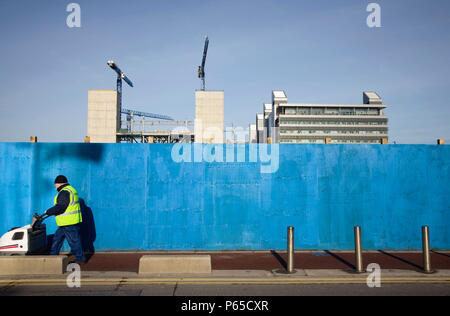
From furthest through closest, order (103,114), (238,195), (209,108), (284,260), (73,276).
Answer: (103,114) < (209,108) < (238,195) < (284,260) < (73,276)

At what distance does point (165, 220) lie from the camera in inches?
387

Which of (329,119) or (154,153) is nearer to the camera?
(154,153)

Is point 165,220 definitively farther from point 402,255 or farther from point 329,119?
point 329,119

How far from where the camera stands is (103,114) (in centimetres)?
9181

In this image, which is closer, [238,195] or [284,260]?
[284,260]

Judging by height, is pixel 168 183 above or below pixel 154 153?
below

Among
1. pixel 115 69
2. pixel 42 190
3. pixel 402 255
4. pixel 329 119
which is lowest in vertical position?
pixel 402 255

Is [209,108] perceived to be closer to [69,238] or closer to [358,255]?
[69,238]

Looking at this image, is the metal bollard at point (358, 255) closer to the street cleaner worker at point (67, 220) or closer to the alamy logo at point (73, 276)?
Answer: the alamy logo at point (73, 276)

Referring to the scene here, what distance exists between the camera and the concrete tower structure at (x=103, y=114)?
300 ft

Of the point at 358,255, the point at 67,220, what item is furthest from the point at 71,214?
the point at 358,255
